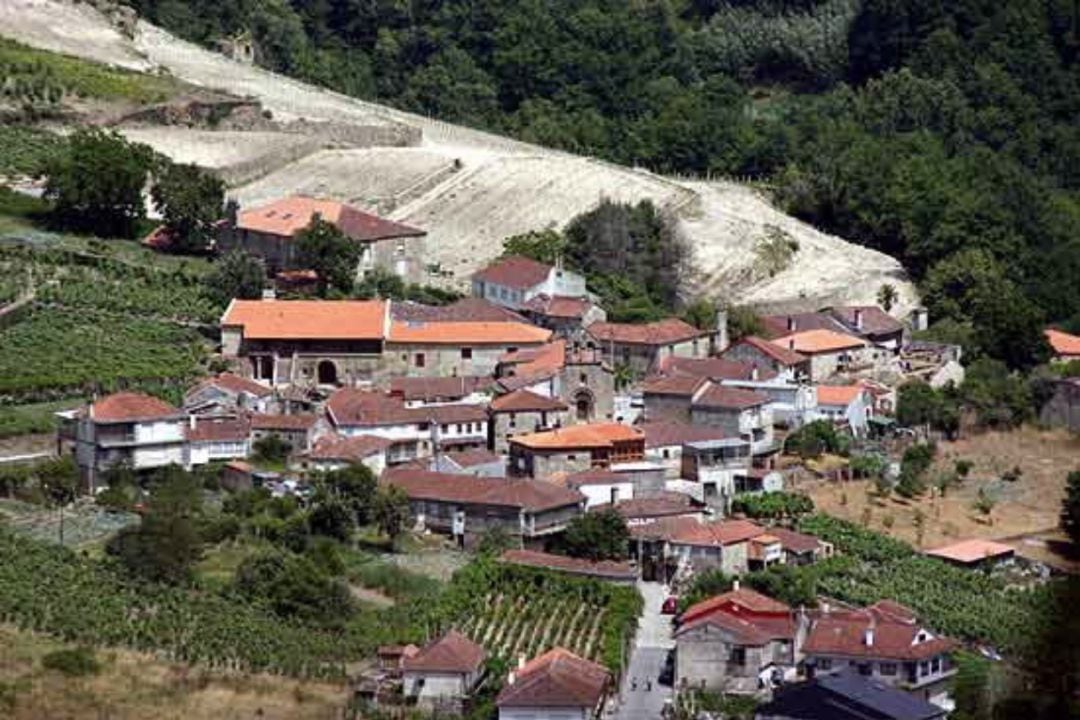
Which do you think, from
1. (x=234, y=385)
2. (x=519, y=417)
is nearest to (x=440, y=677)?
(x=519, y=417)

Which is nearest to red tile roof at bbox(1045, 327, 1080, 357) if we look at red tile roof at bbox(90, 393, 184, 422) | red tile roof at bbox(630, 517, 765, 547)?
red tile roof at bbox(630, 517, 765, 547)

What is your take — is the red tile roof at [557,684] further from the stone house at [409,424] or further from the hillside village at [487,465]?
the stone house at [409,424]

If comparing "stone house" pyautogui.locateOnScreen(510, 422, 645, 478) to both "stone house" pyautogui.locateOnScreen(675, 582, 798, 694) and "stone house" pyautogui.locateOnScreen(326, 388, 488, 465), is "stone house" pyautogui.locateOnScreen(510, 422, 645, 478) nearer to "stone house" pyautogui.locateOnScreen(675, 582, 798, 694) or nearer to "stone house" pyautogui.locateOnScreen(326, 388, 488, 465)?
"stone house" pyautogui.locateOnScreen(326, 388, 488, 465)

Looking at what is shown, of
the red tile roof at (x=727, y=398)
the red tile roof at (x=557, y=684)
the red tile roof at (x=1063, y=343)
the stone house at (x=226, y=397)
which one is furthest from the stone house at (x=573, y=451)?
the red tile roof at (x=1063, y=343)

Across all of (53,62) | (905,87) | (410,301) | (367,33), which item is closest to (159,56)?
(53,62)

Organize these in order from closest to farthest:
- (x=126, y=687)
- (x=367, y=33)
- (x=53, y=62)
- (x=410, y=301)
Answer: (x=126, y=687) → (x=410, y=301) → (x=53, y=62) → (x=367, y=33)

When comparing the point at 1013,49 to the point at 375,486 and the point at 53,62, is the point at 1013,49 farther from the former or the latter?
the point at 375,486
